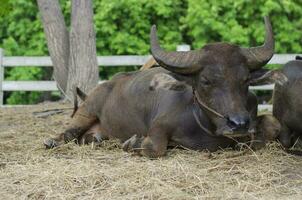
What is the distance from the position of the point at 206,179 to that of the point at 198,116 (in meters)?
1.23

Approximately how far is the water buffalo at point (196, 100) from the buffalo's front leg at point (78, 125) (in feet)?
0.62

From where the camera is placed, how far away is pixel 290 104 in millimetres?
6793

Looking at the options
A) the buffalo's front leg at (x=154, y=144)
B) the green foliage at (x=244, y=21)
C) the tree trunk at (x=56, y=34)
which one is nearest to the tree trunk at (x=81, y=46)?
the tree trunk at (x=56, y=34)

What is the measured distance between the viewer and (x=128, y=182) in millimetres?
5402

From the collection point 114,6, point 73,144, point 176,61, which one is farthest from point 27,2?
point 176,61

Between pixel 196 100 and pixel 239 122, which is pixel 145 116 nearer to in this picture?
pixel 196 100

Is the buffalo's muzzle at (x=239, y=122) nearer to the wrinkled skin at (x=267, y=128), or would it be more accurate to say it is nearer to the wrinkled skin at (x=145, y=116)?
the wrinkled skin at (x=145, y=116)

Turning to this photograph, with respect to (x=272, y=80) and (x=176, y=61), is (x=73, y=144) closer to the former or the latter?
(x=176, y=61)

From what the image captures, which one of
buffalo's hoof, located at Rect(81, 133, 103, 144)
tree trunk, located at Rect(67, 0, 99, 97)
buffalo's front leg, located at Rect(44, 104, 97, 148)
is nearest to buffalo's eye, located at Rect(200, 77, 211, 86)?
buffalo's hoof, located at Rect(81, 133, 103, 144)

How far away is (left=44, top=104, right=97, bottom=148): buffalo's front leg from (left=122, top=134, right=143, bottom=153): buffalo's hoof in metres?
1.07

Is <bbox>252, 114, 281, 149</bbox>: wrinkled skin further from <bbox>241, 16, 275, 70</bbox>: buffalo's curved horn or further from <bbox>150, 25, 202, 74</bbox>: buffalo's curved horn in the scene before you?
<bbox>150, 25, 202, 74</bbox>: buffalo's curved horn

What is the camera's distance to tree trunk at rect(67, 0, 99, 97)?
10.8 meters

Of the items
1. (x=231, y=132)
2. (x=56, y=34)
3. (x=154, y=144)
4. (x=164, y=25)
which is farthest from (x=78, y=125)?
(x=164, y=25)

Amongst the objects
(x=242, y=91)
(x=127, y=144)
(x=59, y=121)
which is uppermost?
(x=242, y=91)
